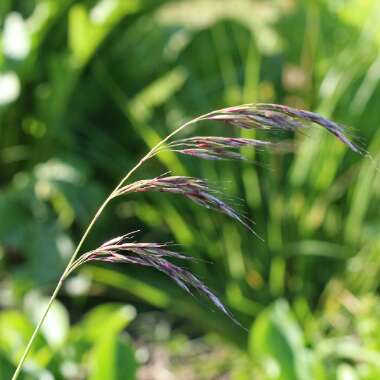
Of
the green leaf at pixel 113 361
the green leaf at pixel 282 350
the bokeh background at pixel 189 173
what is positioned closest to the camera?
the green leaf at pixel 113 361

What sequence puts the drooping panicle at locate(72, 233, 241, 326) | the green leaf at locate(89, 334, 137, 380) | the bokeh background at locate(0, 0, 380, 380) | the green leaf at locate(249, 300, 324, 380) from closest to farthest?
the drooping panicle at locate(72, 233, 241, 326), the green leaf at locate(89, 334, 137, 380), the green leaf at locate(249, 300, 324, 380), the bokeh background at locate(0, 0, 380, 380)

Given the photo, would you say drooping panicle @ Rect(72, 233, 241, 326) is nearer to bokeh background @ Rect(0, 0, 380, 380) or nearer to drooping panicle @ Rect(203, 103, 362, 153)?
drooping panicle @ Rect(203, 103, 362, 153)

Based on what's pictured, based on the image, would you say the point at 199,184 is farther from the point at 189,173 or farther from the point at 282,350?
the point at 189,173

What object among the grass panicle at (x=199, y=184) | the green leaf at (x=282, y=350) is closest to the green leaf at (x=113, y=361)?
the green leaf at (x=282, y=350)

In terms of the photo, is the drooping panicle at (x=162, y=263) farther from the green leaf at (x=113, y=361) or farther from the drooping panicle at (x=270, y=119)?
the green leaf at (x=113, y=361)

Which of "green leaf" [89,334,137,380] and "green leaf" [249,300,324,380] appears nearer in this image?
"green leaf" [89,334,137,380]

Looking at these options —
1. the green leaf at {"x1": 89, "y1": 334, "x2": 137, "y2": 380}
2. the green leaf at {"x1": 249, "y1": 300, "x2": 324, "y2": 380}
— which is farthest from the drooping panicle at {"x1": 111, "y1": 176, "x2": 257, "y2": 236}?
the green leaf at {"x1": 249, "y1": 300, "x2": 324, "y2": 380}

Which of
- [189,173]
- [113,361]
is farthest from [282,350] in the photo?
[189,173]

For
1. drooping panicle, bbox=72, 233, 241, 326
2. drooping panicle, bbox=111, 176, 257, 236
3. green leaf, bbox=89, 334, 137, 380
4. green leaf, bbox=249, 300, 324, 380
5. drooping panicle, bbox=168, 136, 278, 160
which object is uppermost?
drooping panicle, bbox=168, 136, 278, 160

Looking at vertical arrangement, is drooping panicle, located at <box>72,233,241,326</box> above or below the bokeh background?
above
